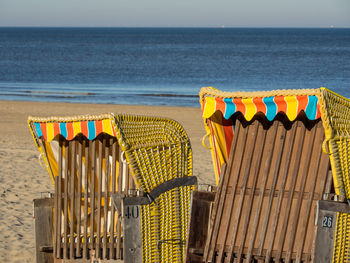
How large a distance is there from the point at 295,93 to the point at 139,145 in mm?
1367

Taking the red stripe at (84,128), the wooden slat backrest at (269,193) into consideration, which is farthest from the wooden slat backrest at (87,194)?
the wooden slat backrest at (269,193)

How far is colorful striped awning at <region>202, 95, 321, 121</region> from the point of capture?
373 cm

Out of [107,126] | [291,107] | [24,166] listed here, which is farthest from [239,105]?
[24,166]

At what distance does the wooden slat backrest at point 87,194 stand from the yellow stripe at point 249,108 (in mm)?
1284

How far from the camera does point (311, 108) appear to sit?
372 centimetres

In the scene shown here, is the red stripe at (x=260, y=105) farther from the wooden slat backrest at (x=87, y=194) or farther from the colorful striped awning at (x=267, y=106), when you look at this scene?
the wooden slat backrest at (x=87, y=194)

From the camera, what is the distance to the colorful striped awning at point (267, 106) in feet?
12.2

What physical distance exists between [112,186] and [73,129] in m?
0.56

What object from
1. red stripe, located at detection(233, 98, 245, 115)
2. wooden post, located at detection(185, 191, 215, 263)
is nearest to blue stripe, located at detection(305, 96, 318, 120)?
red stripe, located at detection(233, 98, 245, 115)

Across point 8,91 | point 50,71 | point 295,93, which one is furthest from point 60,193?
point 50,71

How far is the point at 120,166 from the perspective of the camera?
4852 millimetres

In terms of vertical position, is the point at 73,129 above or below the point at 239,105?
below

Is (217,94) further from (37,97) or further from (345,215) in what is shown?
(37,97)

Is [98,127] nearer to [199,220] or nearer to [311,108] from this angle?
[199,220]
